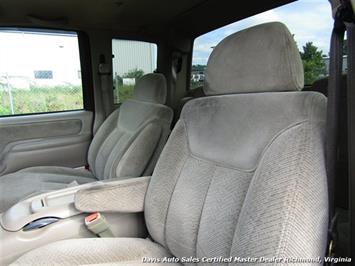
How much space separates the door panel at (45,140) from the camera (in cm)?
225

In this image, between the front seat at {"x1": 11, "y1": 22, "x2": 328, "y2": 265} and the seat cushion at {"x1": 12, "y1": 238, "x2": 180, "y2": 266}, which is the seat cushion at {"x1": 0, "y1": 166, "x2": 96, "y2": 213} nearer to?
the seat cushion at {"x1": 12, "y1": 238, "x2": 180, "y2": 266}

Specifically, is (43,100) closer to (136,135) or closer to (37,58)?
(37,58)

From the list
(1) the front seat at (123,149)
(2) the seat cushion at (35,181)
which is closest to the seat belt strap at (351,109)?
(1) the front seat at (123,149)

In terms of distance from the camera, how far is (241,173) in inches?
34.6

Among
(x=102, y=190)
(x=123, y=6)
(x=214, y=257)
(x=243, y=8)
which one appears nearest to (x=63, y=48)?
(x=123, y=6)

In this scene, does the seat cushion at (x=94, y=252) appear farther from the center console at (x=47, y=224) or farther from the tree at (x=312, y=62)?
the tree at (x=312, y=62)

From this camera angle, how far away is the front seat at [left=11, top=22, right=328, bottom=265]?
0.70 metres

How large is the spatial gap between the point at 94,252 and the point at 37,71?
5.79 ft

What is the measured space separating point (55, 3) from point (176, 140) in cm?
132

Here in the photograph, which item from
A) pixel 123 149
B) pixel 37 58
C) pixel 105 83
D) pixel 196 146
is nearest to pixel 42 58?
pixel 37 58

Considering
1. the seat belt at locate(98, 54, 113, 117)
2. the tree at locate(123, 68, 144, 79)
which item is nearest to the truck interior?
the seat belt at locate(98, 54, 113, 117)

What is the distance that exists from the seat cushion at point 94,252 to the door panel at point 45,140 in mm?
1412

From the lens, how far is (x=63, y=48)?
243 centimetres

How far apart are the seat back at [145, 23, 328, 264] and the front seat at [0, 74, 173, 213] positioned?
406mm
